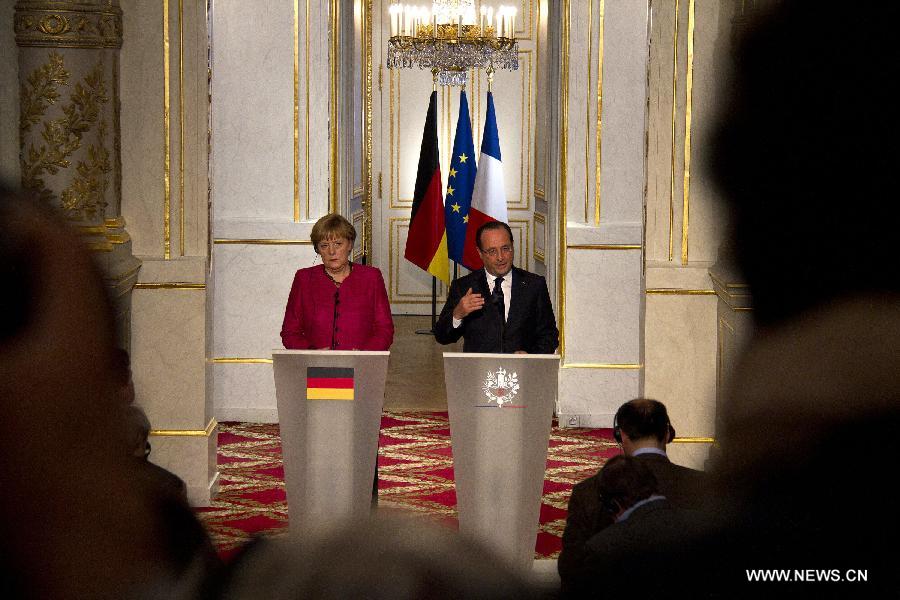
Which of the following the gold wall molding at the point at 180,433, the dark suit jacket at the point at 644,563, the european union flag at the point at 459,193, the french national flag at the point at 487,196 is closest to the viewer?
the dark suit jacket at the point at 644,563

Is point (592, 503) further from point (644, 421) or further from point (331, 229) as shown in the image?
point (331, 229)

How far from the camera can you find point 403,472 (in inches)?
278

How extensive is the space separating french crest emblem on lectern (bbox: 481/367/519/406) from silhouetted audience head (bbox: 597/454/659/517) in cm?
104

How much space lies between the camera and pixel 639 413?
3850 mm

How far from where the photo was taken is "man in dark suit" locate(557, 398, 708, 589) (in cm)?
328

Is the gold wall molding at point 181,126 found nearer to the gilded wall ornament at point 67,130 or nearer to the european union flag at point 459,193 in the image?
the gilded wall ornament at point 67,130

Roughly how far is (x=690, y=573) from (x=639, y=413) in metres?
2.99

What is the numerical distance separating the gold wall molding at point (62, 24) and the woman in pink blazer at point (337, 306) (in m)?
1.32

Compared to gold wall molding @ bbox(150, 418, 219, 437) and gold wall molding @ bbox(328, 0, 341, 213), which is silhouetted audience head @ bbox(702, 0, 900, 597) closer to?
gold wall molding @ bbox(150, 418, 219, 437)

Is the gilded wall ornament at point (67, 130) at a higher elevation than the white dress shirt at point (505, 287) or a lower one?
higher

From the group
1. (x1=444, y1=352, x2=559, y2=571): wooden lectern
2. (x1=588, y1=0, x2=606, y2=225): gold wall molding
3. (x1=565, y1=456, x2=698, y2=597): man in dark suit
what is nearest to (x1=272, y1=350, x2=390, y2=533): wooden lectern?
(x1=444, y1=352, x2=559, y2=571): wooden lectern

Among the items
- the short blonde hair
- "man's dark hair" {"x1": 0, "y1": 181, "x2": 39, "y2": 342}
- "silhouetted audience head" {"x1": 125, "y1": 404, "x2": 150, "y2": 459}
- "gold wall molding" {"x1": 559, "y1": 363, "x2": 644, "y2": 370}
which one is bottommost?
"gold wall molding" {"x1": 559, "y1": 363, "x2": 644, "y2": 370}

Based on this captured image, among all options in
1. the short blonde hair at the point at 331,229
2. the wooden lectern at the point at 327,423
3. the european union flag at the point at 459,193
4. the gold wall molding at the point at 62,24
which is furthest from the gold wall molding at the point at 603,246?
the wooden lectern at the point at 327,423

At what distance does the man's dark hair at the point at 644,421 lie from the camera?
151 inches
